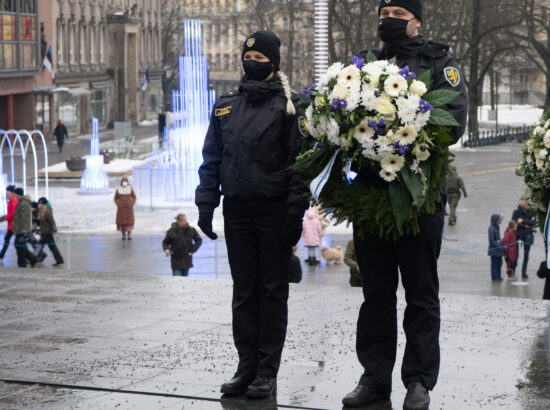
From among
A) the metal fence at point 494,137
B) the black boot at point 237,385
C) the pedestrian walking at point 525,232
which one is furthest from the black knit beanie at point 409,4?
the metal fence at point 494,137

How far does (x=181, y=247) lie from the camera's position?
17.8 m

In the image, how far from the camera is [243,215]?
20.0 ft

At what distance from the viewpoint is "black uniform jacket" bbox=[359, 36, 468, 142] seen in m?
5.47

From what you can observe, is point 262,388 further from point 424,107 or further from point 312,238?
point 312,238

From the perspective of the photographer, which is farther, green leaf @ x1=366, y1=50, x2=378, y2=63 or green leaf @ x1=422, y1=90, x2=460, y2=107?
green leaf @ x1=366, y1=50, x2=378, y2=63

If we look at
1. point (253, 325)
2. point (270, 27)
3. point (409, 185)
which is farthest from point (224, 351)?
point (270, 27)

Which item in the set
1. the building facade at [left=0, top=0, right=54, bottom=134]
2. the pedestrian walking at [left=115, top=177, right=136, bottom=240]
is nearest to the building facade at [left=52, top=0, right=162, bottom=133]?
the building facade at [left=0, top=0, right=54, bottom=134]

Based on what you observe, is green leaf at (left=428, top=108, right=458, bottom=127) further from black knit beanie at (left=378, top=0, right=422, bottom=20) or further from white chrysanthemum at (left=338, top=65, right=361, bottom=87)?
black knit beanie at (left=378, top=0, right=422, bottom=20)

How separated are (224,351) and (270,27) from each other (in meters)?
63.4

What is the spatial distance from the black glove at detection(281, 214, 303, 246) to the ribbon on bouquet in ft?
1.37

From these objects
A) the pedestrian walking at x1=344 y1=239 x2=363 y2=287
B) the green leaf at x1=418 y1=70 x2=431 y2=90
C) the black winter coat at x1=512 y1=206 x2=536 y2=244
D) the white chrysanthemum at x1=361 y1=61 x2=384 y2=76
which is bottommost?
the black winter coat at x1=512 y1=206 x2=536 y2=244

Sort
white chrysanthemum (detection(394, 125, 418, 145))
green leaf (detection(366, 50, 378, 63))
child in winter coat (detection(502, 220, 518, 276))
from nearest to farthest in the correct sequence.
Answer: white chrysanthemum (detection(394, 125, 418, 145)), green leaf (detection(366, 50, 378, 63)), child in winter coat (detection(502, 220, 518, 276))

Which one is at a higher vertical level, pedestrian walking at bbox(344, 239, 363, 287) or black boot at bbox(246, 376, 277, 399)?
black boot at bbox(246, 376, 277, 399)

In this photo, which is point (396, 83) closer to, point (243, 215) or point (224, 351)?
point (243, 215)
